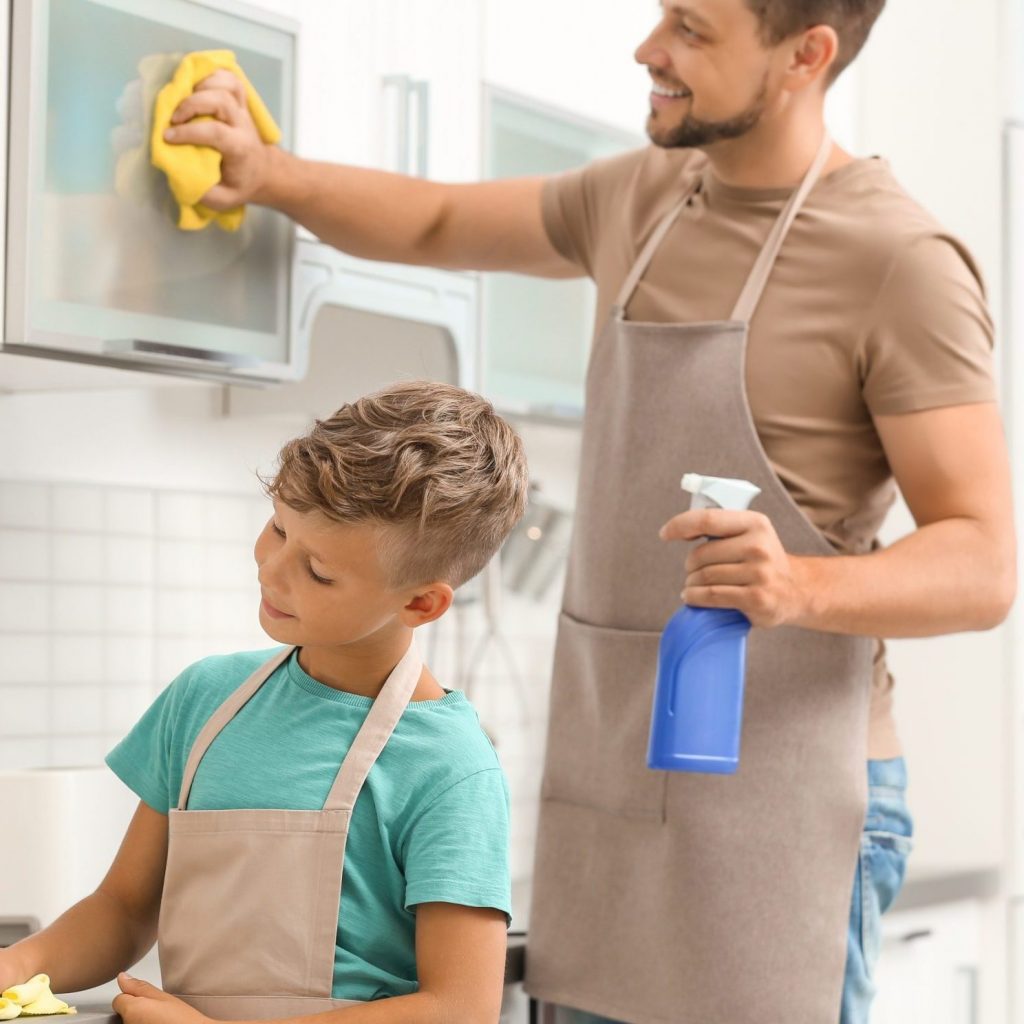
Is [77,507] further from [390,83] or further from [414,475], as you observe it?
[414,475]

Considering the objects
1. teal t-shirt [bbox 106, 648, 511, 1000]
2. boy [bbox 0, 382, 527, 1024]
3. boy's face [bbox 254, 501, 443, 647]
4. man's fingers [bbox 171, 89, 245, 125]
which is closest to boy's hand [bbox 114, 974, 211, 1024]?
boy [bbox 0, 382, 527, 1024]

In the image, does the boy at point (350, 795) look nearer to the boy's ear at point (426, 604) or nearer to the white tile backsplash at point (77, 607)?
the boy's ear at point (426, 604)

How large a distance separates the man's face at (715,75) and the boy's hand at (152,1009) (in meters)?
0.96

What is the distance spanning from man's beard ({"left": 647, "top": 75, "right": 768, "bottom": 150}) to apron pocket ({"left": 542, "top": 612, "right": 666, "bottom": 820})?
1.60 ft

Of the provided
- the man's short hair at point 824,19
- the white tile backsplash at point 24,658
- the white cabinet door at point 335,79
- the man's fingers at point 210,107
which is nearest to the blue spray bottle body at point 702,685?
the man's short hair at point 824,19

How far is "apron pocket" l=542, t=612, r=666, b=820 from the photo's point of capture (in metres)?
1.59

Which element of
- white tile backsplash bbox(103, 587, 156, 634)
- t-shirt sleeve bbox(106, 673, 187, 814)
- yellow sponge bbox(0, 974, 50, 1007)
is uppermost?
white tile backsplash bbox(103, 587, 156, 634)

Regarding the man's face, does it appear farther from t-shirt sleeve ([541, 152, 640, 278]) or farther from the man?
t-shirt sleeve ([541, 152, 640, 278])

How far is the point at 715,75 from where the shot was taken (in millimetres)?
1634

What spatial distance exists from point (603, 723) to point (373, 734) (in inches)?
19.1

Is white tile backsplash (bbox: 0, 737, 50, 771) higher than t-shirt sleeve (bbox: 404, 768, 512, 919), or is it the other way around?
t-shirt sleeve (bbox: 404, 768, 512, 919)

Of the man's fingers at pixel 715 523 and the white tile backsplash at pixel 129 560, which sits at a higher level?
the man's fingers at pixel 715 523

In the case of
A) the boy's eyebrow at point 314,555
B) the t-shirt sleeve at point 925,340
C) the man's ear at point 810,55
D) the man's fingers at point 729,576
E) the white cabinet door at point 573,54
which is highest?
the white cabinet door at point 573,54

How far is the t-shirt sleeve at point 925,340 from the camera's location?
5.03 feet
